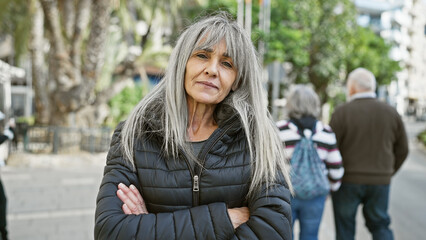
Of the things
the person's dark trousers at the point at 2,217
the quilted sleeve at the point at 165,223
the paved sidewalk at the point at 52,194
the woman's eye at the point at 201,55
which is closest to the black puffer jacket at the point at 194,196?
the quilted sleeve at the point at 165,223

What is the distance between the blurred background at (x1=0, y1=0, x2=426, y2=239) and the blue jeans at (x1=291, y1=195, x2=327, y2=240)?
61.4 inches

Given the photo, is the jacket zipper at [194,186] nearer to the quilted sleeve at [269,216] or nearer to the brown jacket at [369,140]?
the quilted sleeve at [269,216]

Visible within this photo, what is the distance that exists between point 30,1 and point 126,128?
12406mm

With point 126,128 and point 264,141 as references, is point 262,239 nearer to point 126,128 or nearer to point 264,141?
point 264,141

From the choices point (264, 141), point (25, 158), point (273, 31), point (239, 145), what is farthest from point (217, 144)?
point (273, 31)

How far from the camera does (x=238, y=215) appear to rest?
1.65 meters

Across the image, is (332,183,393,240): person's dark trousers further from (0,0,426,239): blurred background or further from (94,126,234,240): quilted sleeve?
(94,126,234,240): quilted sleeve

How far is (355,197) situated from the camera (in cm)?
388

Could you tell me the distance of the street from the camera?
197 inches

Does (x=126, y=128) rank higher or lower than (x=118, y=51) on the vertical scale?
lower

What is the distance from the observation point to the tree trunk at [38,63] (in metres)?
13.2

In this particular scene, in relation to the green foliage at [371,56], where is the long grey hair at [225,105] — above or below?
below

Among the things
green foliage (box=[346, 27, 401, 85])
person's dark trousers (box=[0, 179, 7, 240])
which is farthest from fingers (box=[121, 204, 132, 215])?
green foliage (box=[346, 27, 401, 85])

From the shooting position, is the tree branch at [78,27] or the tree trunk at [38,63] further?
the tree trunk at [38,63]
